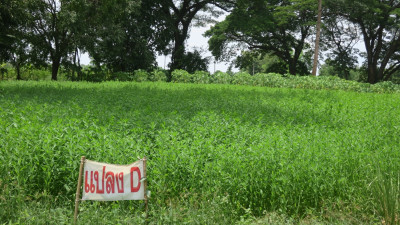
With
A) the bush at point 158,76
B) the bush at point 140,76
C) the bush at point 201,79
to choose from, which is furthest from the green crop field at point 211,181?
the bush at point 158,76

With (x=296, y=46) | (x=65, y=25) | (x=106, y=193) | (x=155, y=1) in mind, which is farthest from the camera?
(x=296, y=46)

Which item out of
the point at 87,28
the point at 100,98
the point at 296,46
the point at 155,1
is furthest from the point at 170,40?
the point at 100,98

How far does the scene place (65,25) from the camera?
74.9ft

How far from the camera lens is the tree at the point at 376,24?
30672 millimetres

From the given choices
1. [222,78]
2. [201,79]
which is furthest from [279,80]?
[201,79]

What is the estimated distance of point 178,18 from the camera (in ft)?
110

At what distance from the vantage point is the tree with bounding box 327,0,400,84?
1208 inches

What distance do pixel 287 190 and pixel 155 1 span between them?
28.7 m

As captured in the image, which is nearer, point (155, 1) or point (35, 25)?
point (35, 25)

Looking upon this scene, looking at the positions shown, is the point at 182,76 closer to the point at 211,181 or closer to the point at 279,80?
the point at 279,80

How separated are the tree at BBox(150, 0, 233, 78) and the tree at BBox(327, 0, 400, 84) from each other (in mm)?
11282

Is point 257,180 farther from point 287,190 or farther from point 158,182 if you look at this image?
point 158,182

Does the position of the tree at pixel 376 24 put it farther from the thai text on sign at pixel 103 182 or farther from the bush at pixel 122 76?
the thai text on sign at pixel 103 182

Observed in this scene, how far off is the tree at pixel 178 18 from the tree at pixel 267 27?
208 cm
